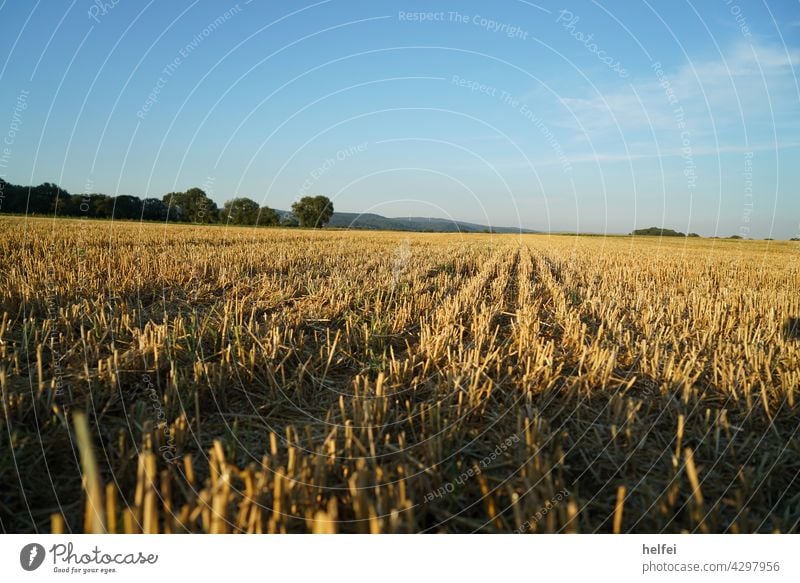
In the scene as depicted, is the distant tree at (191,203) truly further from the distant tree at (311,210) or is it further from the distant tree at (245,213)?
the distant tree at (311,210)

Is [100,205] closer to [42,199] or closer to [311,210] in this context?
[42,199]

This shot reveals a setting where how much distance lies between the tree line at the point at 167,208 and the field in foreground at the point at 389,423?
31903 mm

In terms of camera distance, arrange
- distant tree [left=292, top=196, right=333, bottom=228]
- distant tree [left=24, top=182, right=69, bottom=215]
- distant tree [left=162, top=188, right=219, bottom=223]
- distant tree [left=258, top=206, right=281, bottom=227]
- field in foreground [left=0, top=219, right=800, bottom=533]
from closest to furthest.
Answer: field in foreground [left=0, top=219, right=800, bottom=533]
distant tree [left=24, top=182, right=69, bottom=215]
distant tree [left=292, top=196, right=333, bottom=228]
distant tree [left=162, top=188, right=219, bottom=223]
distant tree [left=258, top=206, right=281, bottom=227]

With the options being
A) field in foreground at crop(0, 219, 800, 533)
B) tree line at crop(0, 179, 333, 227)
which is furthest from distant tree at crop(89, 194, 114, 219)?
field in foreground at crop(0, 219, 800, 533)

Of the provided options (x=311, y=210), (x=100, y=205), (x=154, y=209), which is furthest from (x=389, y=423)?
(x=154, y=209)

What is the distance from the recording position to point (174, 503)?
1885mm

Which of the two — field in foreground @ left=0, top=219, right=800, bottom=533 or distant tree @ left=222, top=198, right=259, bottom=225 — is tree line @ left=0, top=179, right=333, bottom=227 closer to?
distant tree @ left=222, top=198, right=259, bottom=225

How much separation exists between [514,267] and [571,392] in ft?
27.9

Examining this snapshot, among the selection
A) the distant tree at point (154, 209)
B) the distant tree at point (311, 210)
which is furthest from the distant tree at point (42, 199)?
the distant tree at point (311, 210)

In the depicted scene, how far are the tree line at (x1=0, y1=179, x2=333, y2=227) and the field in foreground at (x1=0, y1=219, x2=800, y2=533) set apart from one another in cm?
3190

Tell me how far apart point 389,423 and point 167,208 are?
54.4m

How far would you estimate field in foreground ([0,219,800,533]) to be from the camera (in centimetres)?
183

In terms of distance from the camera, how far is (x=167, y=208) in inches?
A: 1928

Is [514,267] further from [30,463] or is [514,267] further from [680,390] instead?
[30,463]
